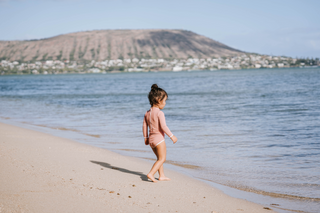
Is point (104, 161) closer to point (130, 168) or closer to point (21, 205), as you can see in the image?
point (130, 168)

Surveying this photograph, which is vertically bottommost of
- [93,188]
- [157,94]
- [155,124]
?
[93,188]

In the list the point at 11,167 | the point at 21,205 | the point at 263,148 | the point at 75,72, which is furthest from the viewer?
the point at 75,72

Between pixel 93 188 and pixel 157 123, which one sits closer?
pixel 93 188

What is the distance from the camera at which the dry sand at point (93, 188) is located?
4270mm

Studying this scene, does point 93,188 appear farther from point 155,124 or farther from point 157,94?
point 157,94

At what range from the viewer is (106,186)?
16.9 ft

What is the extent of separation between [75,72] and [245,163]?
179672 millimetres

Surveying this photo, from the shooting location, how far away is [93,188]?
16.3 ft

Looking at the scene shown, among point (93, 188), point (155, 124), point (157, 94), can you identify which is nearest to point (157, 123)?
point (155, 124)

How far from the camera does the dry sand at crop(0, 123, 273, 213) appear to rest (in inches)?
168

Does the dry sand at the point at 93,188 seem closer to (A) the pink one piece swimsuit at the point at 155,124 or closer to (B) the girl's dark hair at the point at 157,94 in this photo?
(A) the pink one piece swimsuit at the point at 155,124

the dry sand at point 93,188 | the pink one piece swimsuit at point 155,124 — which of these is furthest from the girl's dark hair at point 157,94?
the dry sand at point 93,188

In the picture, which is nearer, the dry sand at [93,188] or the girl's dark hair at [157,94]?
the dry sand at [93,188]

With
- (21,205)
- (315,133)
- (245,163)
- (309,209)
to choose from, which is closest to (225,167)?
(245,163)
